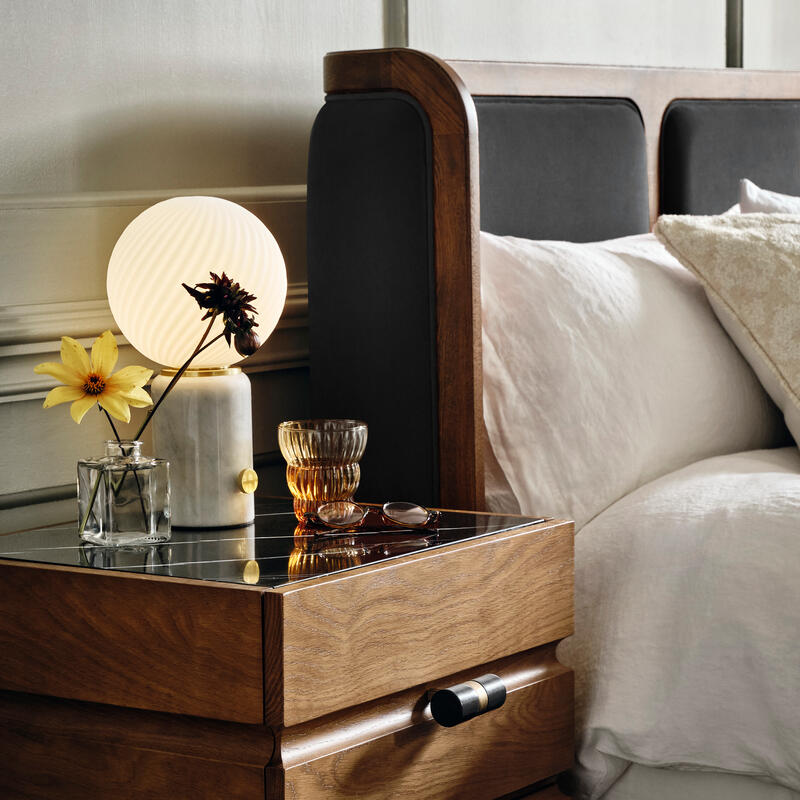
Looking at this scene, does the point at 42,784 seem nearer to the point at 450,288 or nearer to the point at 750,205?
the point at 450,288

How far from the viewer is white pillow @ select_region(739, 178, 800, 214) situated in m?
2.14

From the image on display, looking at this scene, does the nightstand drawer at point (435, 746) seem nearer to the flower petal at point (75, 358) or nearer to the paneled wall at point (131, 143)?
the flower petal at point (75, 358)

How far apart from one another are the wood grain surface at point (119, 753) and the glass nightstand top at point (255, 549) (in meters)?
0.13

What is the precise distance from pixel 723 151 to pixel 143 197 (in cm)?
119

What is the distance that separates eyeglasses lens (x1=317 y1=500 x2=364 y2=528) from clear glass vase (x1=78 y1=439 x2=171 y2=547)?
162mm

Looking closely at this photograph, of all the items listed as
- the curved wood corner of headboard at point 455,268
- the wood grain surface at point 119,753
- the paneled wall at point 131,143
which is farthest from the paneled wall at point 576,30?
the wood grain surface at point 119,753

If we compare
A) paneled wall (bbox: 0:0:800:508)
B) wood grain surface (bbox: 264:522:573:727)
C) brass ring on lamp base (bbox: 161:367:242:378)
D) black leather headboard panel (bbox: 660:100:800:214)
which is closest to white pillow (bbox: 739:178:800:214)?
black leather headboard panel (bbox: 660:100:800:214)

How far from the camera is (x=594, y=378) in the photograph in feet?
5.45

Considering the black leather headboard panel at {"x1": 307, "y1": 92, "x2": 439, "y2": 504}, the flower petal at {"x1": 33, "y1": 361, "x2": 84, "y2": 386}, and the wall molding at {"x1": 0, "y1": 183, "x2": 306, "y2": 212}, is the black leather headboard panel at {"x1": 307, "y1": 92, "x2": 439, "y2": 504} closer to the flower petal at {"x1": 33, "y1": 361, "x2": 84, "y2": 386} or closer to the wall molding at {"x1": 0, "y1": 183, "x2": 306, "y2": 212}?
the wall molding at {"x1": 0, "y1": 183, "x2": 306, "y2": 212}

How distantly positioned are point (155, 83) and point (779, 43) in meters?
1.78

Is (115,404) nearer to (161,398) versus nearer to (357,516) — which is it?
(161,398)

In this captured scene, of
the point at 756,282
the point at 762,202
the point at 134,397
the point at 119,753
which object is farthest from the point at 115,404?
the point at 762,202

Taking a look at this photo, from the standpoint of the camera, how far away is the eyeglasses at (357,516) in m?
1.34

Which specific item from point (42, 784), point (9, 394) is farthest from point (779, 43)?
point (42, 784)
